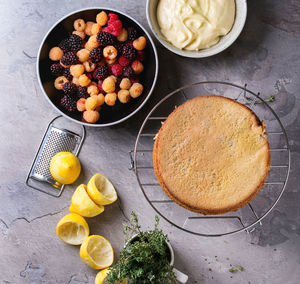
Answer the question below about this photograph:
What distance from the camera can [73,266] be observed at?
1770mm

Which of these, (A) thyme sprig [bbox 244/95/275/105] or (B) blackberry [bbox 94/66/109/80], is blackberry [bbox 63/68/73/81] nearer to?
(B) blackberry [bbox 94/66/109/80]

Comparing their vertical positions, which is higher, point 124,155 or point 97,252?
point 124,155

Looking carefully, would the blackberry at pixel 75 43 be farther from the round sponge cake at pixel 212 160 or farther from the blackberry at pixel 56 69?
the round sponge cake at pixel 212 160

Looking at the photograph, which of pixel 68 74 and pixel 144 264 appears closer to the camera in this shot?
pixel 144 264

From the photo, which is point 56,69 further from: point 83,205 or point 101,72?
point 83,205

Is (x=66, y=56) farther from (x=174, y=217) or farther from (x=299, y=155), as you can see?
(x=299, y=155)

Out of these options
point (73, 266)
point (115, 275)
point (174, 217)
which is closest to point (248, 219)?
point (174, 217)

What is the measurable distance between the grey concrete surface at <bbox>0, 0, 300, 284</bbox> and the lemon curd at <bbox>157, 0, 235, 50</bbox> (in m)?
0.15

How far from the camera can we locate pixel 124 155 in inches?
70.3

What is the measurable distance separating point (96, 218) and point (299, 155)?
1.05 m

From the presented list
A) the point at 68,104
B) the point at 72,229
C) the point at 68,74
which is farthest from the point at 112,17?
the point at 72,229

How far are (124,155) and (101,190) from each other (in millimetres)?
205

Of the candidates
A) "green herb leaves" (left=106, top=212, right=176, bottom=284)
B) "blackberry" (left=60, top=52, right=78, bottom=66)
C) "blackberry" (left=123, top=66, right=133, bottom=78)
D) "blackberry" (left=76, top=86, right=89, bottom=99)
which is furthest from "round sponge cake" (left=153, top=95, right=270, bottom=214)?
"blackberry" (left=60, top=52, right=78, bottom=66)

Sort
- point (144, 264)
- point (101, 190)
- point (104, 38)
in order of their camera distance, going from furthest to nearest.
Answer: point (101, 190) < point (104, 38) < point (144, 264)
